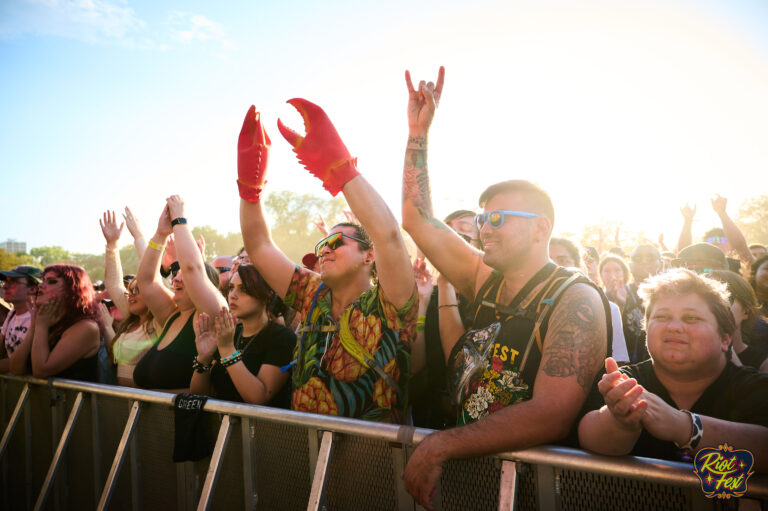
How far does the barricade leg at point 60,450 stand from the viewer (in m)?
3.60

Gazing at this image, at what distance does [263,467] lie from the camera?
2.72m

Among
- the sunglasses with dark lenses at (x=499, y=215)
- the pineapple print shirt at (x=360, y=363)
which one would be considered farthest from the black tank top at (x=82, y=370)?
the sunglasses with dark lenses at (x=499, y=215)

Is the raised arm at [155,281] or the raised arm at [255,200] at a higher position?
the raised arm at [255,200]

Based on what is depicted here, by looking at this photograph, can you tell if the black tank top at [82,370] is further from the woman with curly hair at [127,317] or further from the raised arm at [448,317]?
the raised arm at [448,317]

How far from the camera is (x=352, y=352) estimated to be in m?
2.57

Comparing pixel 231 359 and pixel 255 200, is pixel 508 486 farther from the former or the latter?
pixel 255 200

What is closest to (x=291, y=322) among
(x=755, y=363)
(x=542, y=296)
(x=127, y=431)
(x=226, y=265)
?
(x=226, y=265)

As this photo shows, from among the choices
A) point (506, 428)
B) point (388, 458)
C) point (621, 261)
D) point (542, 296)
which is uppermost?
point (621, 261)

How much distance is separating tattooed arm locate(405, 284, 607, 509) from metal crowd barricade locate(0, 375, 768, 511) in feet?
0.44

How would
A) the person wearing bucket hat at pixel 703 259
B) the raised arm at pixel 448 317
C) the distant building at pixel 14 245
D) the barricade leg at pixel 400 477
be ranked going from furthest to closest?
1. the distant building at pixel 14 245
2. the person wearing bucket hat at pixel 703 259
3. the raised arm at pixel 448 317
4. the barricade leg at pixel 400 477

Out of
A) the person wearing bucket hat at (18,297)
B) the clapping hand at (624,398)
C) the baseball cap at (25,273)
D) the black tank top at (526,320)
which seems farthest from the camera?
the baseball cap at (25,273)

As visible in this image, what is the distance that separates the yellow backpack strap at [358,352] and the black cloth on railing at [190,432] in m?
1.03

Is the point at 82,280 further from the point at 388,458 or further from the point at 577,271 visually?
the point at 577,271

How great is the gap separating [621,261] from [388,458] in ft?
14.3
